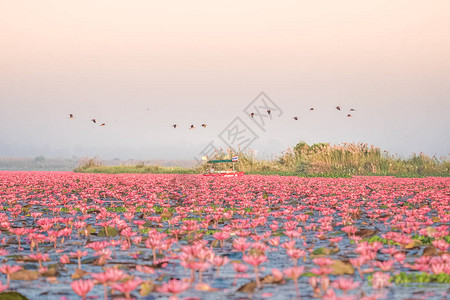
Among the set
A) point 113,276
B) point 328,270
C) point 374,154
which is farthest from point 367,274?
point 374,154

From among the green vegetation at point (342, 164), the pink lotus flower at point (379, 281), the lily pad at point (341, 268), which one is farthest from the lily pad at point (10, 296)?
the green vegetation at point (342, 164)

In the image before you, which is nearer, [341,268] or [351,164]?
[341,268]

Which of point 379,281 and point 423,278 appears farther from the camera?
Answer: point 423,278

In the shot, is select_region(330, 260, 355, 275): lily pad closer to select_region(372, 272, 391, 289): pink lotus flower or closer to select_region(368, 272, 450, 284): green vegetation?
select_region(368, 272, 450, 284): green vegetation

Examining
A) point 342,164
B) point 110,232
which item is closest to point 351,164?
point 342,164

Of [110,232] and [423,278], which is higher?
[110,232]

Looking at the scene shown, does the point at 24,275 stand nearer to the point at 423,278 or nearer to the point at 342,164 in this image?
the point at 423,278

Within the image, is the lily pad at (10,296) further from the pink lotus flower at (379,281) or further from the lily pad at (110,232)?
the lily pad at (110,232)

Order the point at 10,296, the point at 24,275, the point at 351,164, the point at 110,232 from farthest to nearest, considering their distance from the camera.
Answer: the point at 351,164 → the point at 110,232 → the point at 24,275 → the point at 10,296

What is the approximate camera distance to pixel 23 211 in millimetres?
14312

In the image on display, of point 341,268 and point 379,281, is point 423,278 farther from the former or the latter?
point 341,268

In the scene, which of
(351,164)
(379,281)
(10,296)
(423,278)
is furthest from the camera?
(351,164)

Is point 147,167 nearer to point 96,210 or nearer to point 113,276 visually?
point 96,210

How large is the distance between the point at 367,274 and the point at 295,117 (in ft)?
97.1
